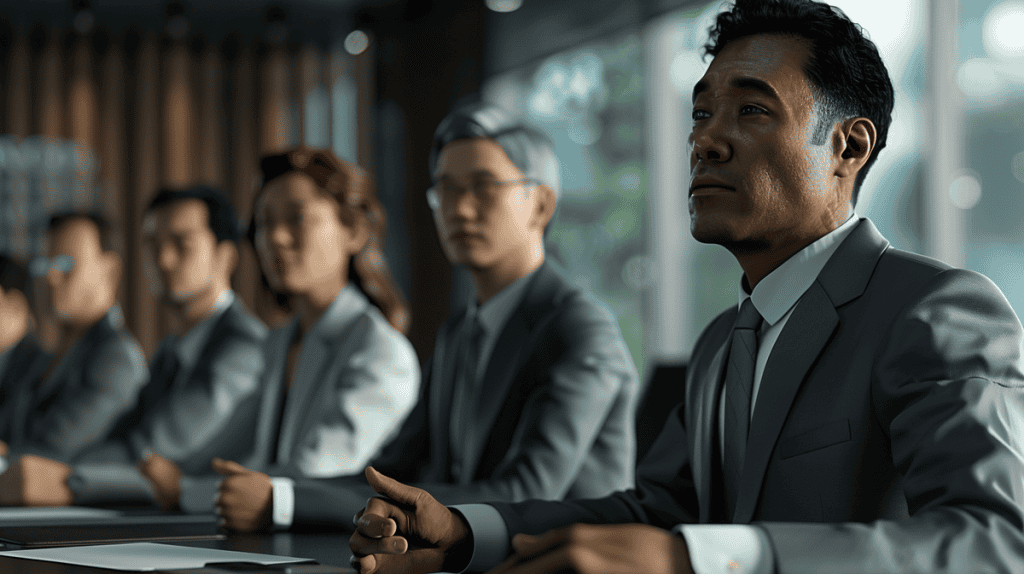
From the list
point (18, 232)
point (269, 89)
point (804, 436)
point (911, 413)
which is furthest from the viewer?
point (269, 89)

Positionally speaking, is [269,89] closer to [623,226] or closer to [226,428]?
[623,226]

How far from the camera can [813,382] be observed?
111 cm

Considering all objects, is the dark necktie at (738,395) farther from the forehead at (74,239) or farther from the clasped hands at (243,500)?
the forehead at (74,239)

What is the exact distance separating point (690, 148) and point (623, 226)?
3.71m

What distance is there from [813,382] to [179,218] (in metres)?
2.27

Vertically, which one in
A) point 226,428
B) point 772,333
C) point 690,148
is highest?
point 690,148

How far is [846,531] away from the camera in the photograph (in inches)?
33.9

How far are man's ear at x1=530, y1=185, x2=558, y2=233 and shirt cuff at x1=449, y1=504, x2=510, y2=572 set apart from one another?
35.7 inches

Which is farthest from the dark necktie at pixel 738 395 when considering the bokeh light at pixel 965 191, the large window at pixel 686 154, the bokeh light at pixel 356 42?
the bokeh light at pixel 356 42

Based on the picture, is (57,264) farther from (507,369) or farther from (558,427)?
(558,427)

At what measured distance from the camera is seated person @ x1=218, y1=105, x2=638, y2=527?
1.70 metres

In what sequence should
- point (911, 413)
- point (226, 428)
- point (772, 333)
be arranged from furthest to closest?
1. point (226, 428)
2. point (772, 333)
3. point (911, 413)

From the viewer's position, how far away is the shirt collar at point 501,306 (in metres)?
1.95

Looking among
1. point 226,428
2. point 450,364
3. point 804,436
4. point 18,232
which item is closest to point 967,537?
point 804,436
